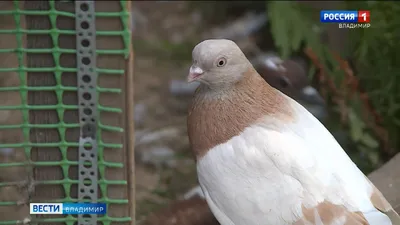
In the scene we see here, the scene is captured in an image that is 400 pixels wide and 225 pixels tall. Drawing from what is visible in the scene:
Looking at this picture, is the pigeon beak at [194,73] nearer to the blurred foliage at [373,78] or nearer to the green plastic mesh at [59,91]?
the green plastic mesh at [59,91]

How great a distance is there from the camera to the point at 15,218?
7.18 ft

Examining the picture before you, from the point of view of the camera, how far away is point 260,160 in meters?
1.92

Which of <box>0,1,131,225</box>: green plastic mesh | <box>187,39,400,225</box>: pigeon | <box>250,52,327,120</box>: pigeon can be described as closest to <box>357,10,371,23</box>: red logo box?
<box>250,52,327,120</box>: pigeon

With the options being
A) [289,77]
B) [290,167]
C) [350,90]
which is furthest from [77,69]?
[350,90]

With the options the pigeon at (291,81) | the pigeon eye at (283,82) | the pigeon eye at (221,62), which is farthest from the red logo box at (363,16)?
the pigeon eye at (221,62)

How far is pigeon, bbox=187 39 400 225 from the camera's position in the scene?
1.91 m

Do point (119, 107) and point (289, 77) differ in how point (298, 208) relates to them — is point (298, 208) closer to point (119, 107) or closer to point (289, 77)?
point (119, 107)

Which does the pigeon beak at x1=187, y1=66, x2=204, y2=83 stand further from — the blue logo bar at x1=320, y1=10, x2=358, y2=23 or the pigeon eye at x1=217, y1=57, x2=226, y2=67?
the blue logo bar at x1=320, y1=10, x2=358, y2=23

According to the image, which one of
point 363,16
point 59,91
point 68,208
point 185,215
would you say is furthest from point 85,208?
point 363,16

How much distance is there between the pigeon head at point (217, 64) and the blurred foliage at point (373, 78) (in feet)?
4.80

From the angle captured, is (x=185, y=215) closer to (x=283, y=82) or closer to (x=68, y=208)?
(x=68, y=208)

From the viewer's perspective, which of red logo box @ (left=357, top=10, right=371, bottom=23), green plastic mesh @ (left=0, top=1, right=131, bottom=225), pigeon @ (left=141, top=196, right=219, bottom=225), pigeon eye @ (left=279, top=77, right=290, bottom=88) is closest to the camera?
green plastic mesh @ (left=0, top=1, right=131, bottom=225)

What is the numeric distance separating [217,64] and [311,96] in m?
1.44

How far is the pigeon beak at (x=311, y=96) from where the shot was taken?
3.22m
